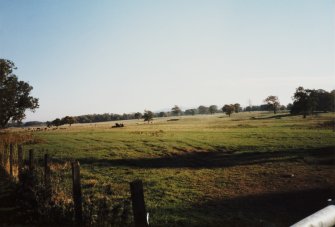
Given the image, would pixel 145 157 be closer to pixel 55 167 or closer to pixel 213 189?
pixel 55 167

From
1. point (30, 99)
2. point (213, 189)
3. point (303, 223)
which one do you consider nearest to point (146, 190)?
point (213, 189)

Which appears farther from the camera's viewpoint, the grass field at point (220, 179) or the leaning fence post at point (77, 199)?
the grass field at point (220, 179)

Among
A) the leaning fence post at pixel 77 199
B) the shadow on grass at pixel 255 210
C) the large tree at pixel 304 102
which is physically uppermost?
the large tree at pixel 304 102

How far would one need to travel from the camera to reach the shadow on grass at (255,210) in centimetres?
1140

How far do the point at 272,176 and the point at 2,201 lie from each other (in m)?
14.3

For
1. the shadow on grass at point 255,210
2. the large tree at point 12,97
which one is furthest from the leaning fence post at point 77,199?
the large tree at point 12,97

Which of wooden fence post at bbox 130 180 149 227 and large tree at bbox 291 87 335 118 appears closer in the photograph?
wooden fence post at bbox 130 180 149 227

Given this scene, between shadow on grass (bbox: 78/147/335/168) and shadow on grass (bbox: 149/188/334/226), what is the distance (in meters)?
9.19

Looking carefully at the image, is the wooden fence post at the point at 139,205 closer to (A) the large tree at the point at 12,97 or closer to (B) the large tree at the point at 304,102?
(A) the large tree at the point at 12,97

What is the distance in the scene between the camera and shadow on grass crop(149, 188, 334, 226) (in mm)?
11398

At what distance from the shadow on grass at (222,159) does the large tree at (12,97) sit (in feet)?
152

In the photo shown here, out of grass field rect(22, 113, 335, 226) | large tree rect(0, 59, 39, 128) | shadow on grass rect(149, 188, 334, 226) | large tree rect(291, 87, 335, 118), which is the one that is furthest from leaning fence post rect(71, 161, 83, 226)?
large tree rect(291, 87, 335, 118)

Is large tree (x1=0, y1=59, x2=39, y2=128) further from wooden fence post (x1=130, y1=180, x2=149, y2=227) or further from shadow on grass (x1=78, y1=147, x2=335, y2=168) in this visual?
wooden fence post (x1=130, y1=180, x2=149, y2=227)

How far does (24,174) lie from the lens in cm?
1270
